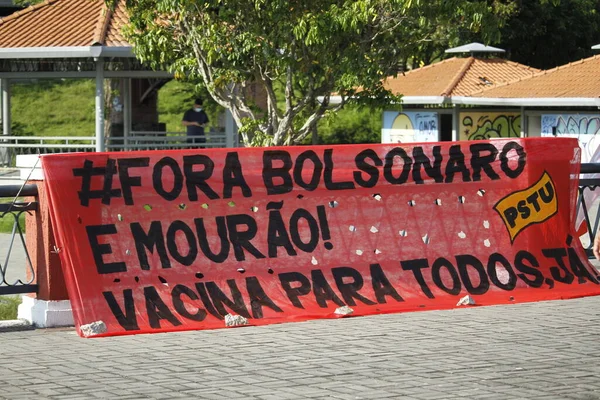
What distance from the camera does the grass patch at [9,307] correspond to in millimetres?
10345

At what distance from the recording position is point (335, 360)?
303 inches

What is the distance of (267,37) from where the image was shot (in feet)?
60.7

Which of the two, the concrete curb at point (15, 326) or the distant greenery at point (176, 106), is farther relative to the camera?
the distant greenery at point (176, 106)

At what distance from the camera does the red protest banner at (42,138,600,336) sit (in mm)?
9133

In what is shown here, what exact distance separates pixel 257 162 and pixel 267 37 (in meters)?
9.05

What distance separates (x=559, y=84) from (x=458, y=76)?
4.28 meters

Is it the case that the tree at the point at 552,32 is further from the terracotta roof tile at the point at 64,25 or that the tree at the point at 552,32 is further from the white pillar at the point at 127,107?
the terracotta roof tile at the point at 64,25

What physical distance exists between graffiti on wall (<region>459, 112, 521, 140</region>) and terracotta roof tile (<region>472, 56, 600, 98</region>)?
3.05 feet

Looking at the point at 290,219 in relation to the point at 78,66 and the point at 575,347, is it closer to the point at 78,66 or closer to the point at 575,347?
the point at 575,347

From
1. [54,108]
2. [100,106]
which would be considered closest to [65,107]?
[54,108]

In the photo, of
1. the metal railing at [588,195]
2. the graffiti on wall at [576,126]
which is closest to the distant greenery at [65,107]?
the graffiti on wall at [576,126]

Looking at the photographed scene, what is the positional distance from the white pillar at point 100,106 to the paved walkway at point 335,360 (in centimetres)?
1742

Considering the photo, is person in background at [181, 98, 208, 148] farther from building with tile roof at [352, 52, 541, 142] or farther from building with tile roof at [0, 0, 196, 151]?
building with tile roof at [352, 52, 541, 142]

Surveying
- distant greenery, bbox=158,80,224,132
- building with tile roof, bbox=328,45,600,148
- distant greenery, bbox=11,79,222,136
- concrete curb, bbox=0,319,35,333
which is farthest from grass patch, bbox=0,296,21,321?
distant greenery, bbox=11,79,222,136
